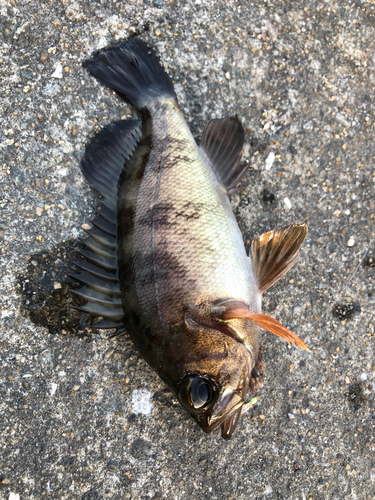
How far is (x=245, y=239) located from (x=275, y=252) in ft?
1.30

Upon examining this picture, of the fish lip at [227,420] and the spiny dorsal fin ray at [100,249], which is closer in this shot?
the fish lip at [227,420]

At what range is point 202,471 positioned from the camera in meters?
2.38

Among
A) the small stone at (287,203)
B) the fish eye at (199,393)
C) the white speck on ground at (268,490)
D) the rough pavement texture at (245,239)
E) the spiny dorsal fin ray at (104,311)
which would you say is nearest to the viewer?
the fish eye at (199,393)

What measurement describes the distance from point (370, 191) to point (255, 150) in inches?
38.6

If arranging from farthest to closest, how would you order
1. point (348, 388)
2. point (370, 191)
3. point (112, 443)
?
point (370, 191) < point (348, 388) < point (112, 443)

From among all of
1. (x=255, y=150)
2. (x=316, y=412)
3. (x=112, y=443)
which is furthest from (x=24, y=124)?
(x=316, y=412)

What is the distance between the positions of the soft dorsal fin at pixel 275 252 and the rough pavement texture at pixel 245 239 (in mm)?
375

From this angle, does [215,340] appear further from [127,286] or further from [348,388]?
[348,388]

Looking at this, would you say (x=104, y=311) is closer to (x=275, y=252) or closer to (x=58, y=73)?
(x=275, y=252)

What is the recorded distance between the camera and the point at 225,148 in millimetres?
2500

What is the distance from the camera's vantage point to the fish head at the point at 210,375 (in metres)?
1.81

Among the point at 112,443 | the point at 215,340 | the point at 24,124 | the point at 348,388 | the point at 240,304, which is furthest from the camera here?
the point at 348,388

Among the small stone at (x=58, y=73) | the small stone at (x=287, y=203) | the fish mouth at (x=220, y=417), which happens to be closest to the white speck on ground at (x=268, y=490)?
the fish mouth at (x=220, y=417)

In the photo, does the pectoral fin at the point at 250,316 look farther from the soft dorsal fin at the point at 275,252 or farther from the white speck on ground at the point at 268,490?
the white speck on ground at the point at 268,490
